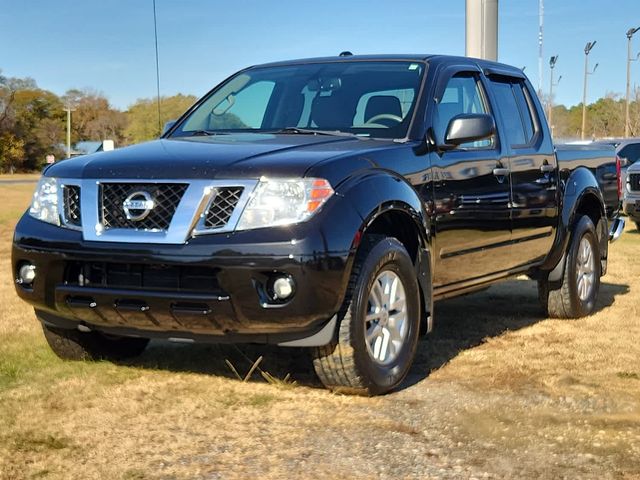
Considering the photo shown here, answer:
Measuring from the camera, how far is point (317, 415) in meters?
4.57

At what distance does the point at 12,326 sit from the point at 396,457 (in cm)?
388

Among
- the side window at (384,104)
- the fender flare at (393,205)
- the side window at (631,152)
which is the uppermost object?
the side window at (384,104)

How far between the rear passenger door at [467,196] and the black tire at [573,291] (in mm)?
1243

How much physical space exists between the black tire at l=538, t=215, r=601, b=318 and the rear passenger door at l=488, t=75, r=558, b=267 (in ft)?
1.59

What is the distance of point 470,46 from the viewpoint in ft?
44.4

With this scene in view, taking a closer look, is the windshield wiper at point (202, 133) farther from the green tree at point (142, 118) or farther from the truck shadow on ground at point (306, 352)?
the green tree at point (142, 118)

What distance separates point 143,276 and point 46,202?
783mm

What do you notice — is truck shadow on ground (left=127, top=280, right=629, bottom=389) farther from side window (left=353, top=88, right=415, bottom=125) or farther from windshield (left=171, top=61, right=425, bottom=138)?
side window (left=353, top=88, right=415, bottom=125)

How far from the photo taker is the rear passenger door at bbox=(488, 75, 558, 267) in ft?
21.1

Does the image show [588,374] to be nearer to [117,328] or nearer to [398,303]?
[398,303]

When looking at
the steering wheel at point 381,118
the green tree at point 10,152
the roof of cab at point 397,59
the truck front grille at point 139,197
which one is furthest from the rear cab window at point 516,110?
the green tree at point 10,152

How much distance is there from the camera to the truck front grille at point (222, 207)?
4449 millimetres

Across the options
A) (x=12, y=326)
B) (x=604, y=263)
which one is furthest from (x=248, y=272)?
(x=604, y=263)

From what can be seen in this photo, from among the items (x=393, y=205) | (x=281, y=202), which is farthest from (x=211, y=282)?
(x=393, y=205)
